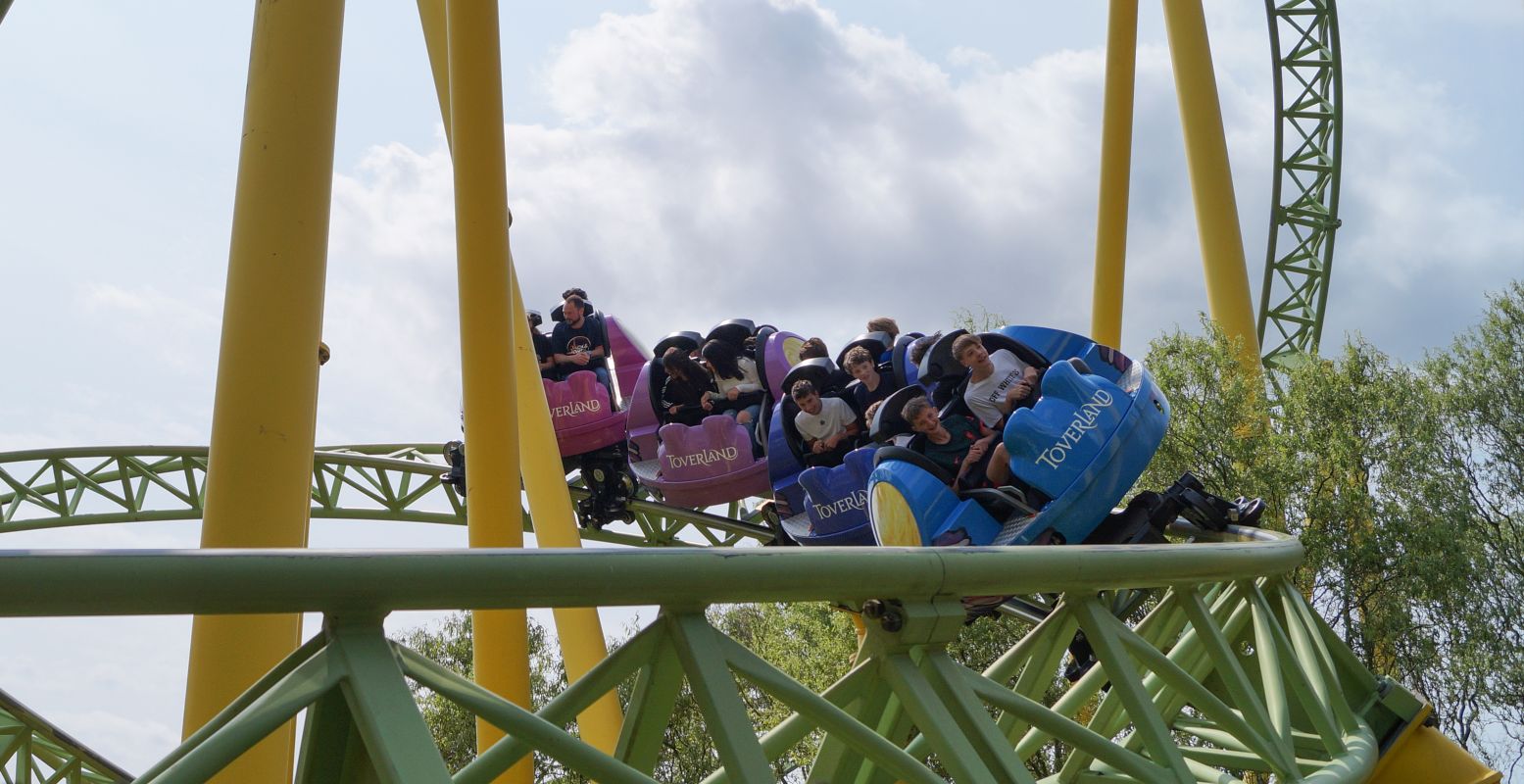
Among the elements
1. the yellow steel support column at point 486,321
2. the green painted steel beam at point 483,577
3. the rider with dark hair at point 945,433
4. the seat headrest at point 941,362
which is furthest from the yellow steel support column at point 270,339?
the seat headrest at point 941,362

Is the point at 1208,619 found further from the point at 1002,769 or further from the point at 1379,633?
the point at 1379,633

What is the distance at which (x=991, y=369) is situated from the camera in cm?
534

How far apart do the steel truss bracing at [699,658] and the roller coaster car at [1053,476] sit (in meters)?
0.95

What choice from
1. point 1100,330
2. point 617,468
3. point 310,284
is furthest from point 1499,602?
point 310,284

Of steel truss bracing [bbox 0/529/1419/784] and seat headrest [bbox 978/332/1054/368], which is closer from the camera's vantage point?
steel truss bracing [bbox 0/529/1419/784]

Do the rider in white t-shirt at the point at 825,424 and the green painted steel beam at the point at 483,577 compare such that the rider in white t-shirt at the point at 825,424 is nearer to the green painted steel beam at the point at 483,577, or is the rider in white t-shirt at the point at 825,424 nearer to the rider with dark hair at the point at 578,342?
the rider with dark hair at the point at 578,342

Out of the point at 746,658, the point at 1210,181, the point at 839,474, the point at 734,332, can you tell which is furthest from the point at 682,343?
the point at 746,658

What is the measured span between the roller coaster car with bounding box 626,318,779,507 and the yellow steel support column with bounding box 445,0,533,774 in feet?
8.59

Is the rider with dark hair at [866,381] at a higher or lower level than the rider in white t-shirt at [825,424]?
higher

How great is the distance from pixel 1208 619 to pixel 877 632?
1.24 meters

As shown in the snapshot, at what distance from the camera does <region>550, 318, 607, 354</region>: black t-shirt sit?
876cm

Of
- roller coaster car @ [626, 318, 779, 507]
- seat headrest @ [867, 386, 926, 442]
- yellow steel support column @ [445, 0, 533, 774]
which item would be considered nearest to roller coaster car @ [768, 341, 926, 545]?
seat headrest @ [867, 386, 926, 442]

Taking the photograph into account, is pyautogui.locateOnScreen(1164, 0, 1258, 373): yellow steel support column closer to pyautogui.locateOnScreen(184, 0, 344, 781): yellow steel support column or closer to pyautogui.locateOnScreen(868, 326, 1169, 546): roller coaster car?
pyautogui.locateOnScreen(868, 326, 1169, 546): roller coaster car

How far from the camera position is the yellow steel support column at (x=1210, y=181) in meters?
9.62
